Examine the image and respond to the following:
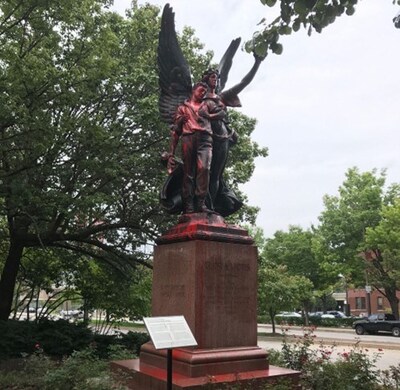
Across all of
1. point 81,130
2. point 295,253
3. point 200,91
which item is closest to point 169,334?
point 200,91

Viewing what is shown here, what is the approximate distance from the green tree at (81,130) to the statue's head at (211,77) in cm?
392

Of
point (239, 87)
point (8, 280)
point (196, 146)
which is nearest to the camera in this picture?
point (196, 146)

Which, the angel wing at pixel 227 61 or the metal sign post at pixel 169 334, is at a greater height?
the angel wing at pixel 227 61

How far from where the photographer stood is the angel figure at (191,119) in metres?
8.10

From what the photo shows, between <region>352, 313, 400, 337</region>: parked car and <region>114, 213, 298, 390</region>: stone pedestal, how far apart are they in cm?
2694

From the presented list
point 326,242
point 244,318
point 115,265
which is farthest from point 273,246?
point 244,318

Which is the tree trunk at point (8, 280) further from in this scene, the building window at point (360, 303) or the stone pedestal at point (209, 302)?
the building window at point (360, 303)

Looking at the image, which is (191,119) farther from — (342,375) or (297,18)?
(342,375)

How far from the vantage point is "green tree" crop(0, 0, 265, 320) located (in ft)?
35.3

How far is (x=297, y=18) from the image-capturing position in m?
5.63

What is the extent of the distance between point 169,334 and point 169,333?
2 cm

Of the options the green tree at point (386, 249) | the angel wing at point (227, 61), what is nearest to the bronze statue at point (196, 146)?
the angel wing at point (227, 61)

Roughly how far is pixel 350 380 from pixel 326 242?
37442 millimetres

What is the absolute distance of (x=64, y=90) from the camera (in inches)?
435
